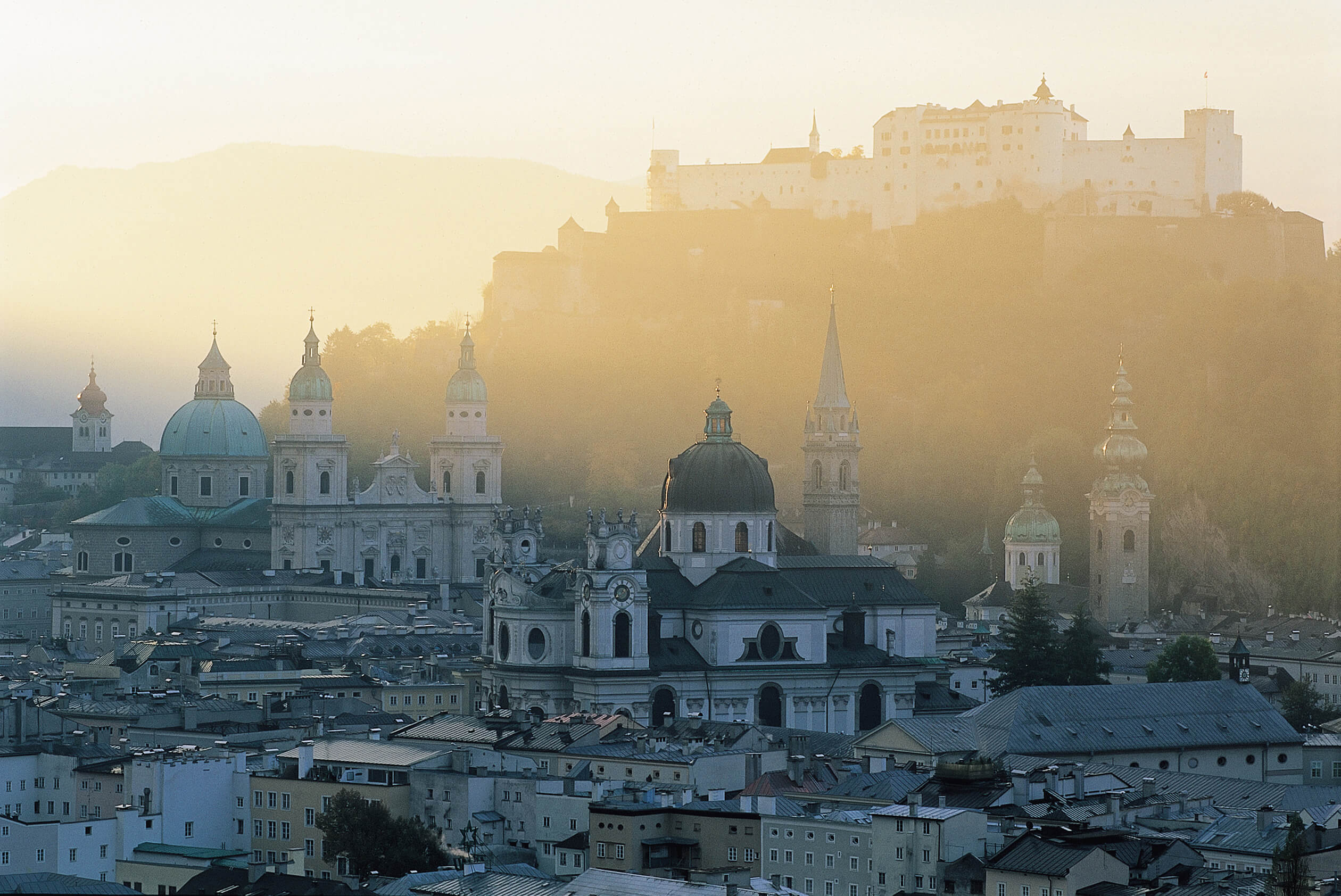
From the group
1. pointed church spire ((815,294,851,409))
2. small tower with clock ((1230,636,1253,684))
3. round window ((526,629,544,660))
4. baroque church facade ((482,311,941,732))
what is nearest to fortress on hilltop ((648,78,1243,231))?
pointed church spire ((815,294,851,409))

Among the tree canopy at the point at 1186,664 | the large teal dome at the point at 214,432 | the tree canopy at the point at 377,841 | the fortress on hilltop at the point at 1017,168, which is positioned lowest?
the tree canopy at the point at 377,841

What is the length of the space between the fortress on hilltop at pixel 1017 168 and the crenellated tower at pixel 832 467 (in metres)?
32.4

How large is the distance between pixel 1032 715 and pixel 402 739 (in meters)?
12.3

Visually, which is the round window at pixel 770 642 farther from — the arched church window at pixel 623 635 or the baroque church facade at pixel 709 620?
the arched church window at pixel 623 635

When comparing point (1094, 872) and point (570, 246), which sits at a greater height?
point (570, 246)

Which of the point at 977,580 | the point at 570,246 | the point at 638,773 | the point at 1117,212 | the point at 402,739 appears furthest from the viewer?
the point at 570,246

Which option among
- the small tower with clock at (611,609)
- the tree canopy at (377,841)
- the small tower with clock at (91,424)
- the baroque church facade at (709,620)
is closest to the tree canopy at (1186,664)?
the baroque church facade at (709,620)

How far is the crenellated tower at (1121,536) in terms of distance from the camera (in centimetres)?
9819

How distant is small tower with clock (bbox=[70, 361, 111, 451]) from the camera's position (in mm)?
163250

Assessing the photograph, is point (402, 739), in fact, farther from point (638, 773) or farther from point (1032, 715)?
point (1032, 715)

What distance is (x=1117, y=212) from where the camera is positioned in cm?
12388

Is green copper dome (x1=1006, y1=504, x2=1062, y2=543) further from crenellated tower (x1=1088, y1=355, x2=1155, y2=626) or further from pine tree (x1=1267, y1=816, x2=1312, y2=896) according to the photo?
pine tree (x1=1267, y1=816, x2=1312, y2=896)

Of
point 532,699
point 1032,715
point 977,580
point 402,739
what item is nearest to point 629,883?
point 402,739

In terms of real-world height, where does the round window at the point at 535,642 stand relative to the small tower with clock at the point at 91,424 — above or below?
below
